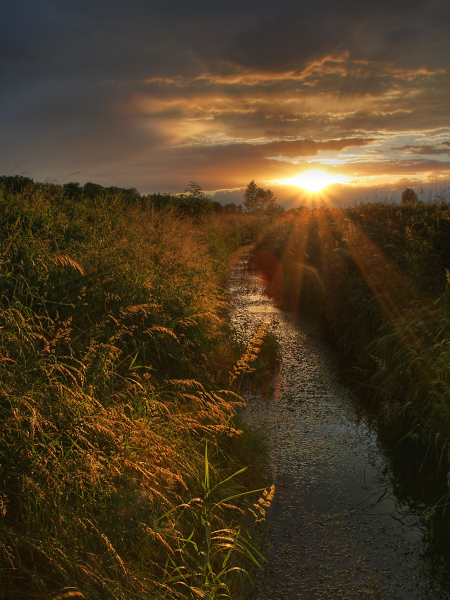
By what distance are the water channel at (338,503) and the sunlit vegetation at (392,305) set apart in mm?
444

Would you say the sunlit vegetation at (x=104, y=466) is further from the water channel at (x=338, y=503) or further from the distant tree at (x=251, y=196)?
the distant tree at (x=251, y=196)

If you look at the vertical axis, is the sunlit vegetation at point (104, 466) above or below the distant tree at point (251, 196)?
below

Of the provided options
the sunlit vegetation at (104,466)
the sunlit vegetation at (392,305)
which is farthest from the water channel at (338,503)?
the sunlit vegetation at (392,305)

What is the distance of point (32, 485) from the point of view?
6.86 feet

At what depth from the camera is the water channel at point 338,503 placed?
2543 mm

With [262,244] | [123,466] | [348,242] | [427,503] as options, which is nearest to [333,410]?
[427,503]

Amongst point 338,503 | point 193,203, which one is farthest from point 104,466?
point 193,203

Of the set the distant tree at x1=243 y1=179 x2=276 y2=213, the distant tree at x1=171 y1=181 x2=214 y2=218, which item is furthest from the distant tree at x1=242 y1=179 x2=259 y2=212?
the distant tree at x1=171 y1=181 x2=214 y2=218

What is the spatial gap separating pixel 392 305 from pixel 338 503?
3.53 meters

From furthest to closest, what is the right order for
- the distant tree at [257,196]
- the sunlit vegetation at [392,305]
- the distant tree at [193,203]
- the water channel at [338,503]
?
the distant tree at [257,196] → the distant tree at [193,203] → the sunlit vegetation at [392,305] → the water channel at [338,503]

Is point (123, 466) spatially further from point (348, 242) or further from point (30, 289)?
point (348, 242)

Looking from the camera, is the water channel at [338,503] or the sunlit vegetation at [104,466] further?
the water channel at [338,503]

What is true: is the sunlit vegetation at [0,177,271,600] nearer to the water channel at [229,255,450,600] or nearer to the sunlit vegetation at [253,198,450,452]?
the water channel at [229,255,450,600]

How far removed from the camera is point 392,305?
6.03 m
